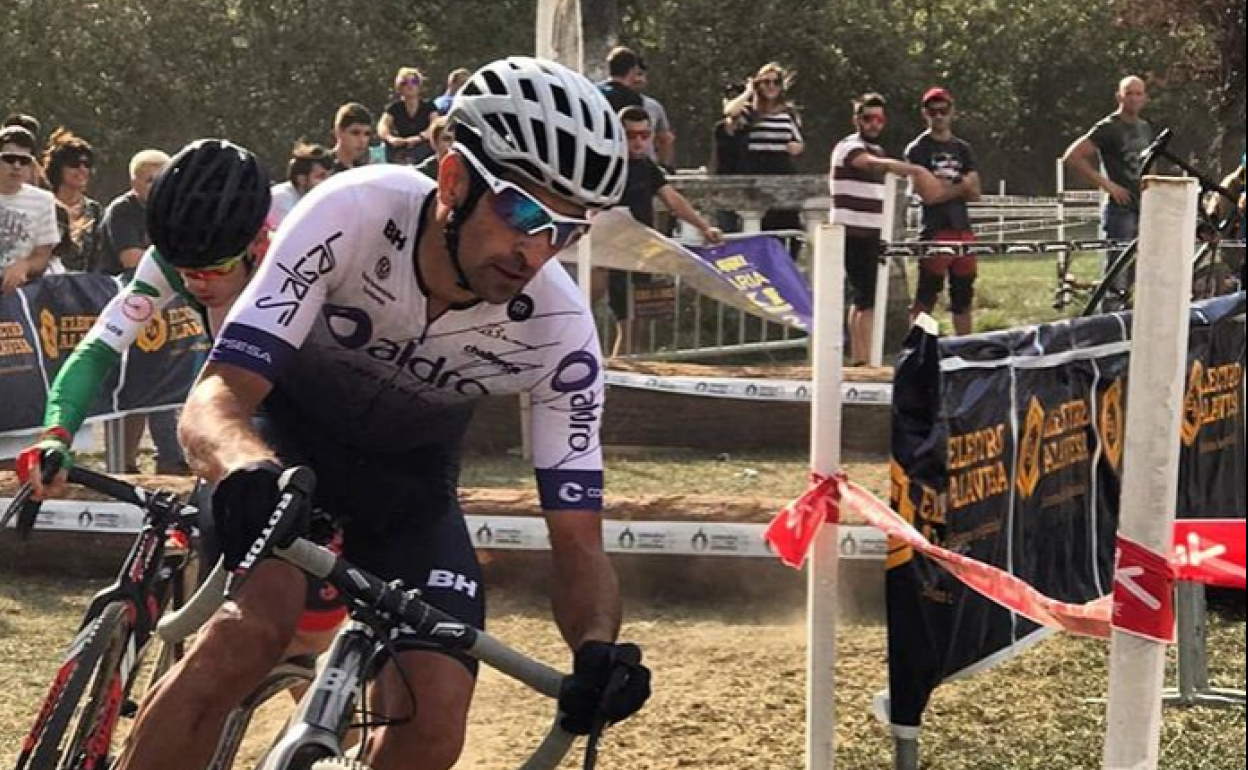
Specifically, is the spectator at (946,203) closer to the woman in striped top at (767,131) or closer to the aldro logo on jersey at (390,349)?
the woman in striped top at (767,131)

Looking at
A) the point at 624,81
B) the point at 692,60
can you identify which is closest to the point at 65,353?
the point at 624,81

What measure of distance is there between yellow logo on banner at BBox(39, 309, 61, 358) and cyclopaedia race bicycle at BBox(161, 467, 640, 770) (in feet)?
24.8

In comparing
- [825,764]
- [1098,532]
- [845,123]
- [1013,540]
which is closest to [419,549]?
[825,764]

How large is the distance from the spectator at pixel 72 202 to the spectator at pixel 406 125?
12.4ft

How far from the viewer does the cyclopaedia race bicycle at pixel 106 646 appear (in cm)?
480

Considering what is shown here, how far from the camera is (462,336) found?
13.5ft

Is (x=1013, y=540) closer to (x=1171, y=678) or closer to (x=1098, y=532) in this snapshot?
(x=1098, y=532)

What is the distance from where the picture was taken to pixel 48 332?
34.7 ft

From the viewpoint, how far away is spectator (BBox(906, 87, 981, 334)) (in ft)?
45.1

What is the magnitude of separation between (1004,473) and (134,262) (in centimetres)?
700

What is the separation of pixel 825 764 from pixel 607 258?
316 inches

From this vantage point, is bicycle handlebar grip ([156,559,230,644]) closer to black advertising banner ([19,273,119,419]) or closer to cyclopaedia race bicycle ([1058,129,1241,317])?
black advertising banner ([19,273,119,419])

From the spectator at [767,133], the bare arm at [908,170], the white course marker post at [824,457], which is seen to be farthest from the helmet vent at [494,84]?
the spectator at [767,133]

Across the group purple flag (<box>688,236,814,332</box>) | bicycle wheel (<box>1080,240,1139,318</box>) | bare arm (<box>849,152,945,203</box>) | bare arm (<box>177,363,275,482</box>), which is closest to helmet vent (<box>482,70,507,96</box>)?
bare arm (<box>177,363,275,482</box>)
